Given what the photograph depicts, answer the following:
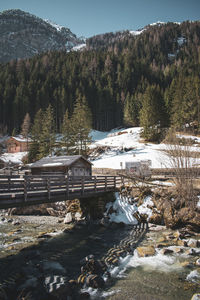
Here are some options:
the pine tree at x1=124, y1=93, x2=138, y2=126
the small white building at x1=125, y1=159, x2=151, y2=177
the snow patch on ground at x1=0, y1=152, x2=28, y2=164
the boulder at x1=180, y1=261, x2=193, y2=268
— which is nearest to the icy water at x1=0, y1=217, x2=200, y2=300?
the boulder at x1=180, y1=261, x2=193, y2=268

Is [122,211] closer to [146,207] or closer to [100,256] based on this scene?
[146,207]

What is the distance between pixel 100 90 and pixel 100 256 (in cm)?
7982

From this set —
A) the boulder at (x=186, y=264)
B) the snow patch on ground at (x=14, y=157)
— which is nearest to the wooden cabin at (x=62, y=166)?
the boulder at (x=186, y=264)

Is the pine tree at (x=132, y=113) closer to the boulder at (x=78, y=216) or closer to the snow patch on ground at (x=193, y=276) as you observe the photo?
the boulder at (x=78, y=216)

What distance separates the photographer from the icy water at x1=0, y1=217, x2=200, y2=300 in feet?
24.0

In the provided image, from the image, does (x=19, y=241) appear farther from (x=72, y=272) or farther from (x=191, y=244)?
(x=191, y=244)

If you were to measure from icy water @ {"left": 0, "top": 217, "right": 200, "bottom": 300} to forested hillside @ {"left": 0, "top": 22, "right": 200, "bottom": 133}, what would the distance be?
135 ft

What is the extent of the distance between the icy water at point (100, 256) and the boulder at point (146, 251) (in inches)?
12.2

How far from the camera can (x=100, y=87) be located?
8644cm

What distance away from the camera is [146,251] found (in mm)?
10617

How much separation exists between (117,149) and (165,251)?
126 ft

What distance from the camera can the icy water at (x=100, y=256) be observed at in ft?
24.0

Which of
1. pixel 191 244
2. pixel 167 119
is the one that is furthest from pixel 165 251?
pixel 167 119

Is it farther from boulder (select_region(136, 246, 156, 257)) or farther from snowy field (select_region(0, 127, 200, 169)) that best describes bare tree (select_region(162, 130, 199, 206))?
snowy field (select_region(0, 127, 200, 169))
